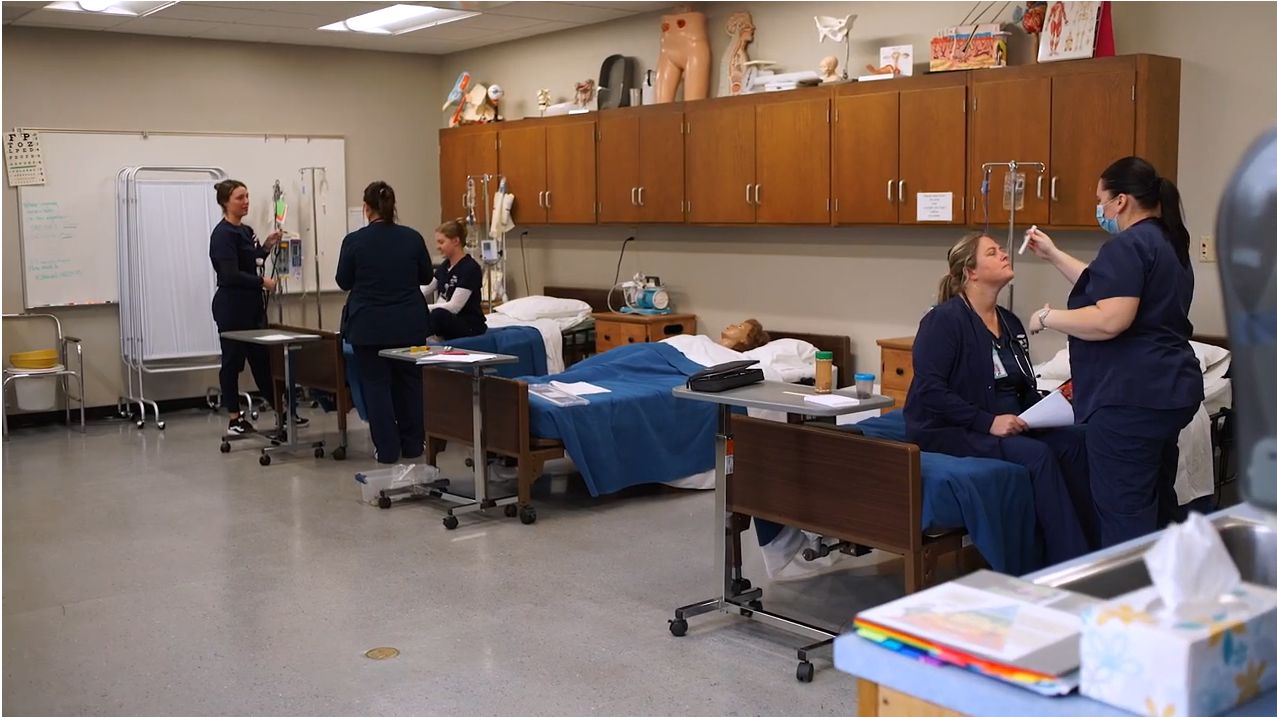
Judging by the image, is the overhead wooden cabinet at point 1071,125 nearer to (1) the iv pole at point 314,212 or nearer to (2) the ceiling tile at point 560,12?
(2) the ceiling tile at point 560,12

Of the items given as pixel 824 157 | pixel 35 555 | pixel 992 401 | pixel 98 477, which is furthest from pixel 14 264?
pixel 992 401

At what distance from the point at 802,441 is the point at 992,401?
27.7 inches

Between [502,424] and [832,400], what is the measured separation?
7.41ft

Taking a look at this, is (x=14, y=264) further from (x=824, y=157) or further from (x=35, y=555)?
(x=824, y=157)

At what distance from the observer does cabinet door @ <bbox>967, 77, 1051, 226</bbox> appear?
220 inches

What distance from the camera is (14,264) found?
26.6ft

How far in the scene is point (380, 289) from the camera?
6.24m

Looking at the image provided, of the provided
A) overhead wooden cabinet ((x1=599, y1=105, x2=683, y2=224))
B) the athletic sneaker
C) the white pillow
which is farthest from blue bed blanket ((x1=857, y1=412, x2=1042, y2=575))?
the athletic sneaker

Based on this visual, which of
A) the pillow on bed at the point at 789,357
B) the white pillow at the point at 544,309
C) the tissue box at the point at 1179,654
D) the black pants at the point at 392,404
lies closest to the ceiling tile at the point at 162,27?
the white pillow at the point at 544,309

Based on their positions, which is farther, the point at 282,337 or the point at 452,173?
the point at 452,173

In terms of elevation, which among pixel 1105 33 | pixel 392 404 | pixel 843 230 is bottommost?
pixel 392 404

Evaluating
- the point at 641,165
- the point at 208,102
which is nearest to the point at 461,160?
the point at 208,102

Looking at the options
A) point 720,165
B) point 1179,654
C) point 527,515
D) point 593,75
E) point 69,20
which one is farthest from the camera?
point 593,75

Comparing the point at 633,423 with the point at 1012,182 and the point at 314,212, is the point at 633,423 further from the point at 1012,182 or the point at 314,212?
the point at 314,212
